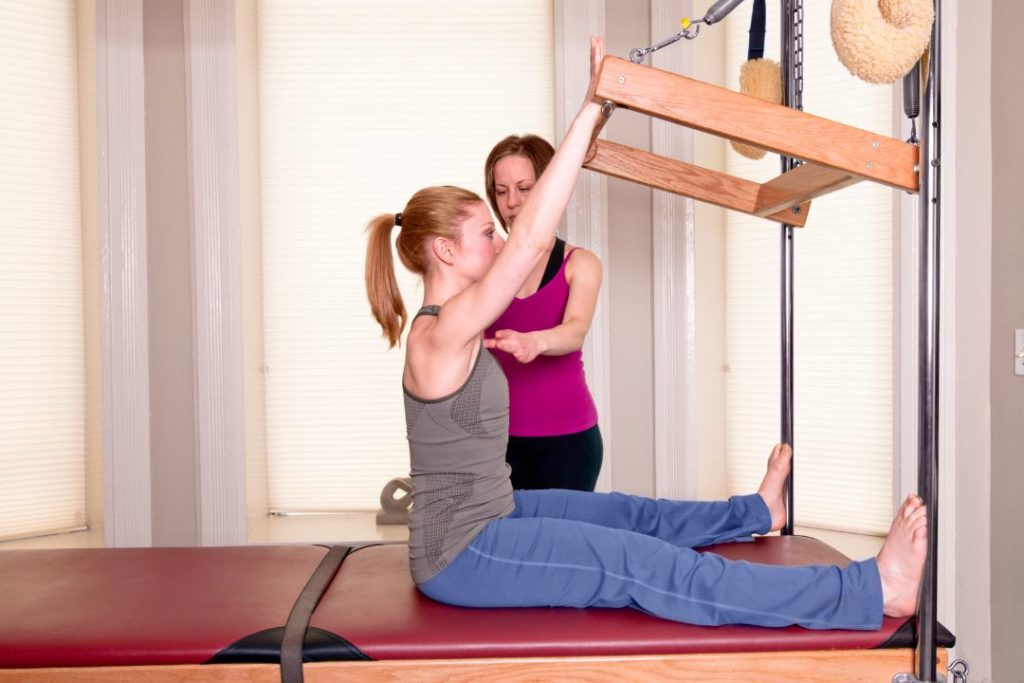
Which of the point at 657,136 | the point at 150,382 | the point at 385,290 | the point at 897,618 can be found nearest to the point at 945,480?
the point at 897,618

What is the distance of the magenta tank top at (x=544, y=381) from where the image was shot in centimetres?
217

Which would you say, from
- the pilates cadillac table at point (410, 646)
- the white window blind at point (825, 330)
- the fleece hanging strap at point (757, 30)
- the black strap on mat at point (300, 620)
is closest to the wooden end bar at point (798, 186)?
the fleece hanging strap at point (757, 30)

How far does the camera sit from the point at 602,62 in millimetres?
1336

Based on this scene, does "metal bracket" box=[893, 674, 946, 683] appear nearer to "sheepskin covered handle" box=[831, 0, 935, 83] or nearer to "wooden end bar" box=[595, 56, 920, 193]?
"wooden end bar" box=[595, 56, 920, 193]

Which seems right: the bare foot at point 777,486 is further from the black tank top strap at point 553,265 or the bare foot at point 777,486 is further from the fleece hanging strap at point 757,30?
the fleece hanging strap at point 757,30

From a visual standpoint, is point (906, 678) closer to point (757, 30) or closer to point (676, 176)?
point (676, 176)

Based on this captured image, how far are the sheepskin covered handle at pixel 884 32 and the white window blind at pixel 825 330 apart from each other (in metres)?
2.08

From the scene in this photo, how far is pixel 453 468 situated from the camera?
1.56 metres

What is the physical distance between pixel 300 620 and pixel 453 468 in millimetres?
350

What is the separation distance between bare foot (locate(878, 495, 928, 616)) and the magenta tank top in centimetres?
88

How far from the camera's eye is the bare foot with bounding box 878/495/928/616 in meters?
1.41

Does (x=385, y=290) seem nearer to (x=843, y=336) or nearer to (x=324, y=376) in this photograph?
(x=324, y=376)

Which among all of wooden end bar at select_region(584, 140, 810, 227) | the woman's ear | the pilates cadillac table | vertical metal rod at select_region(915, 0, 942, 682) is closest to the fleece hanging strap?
wooden end bar at select_region(584, 140, 810, 227)

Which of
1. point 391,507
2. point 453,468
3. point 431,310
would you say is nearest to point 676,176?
point 431,310
